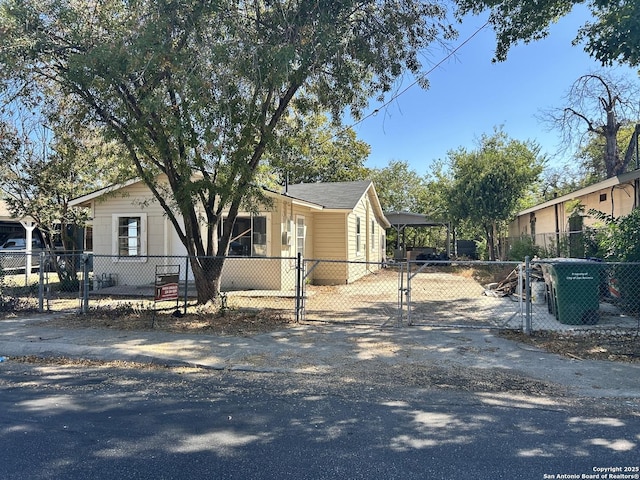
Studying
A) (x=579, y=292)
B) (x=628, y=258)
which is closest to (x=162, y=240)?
(x=579, y=292)

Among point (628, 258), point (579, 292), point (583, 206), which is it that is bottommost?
point (579, 292)

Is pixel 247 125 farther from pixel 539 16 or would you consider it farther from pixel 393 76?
pixel 539 16

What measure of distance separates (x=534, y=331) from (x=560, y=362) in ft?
5.33

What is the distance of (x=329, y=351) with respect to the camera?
254 inches

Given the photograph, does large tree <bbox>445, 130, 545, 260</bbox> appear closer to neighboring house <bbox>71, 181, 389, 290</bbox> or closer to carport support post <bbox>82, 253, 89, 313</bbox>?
neighboring house <bbox>71, 181, 389, 290</bbox>

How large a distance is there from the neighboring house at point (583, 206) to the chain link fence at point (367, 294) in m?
2.99

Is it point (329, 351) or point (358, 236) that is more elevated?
point (358, 236)

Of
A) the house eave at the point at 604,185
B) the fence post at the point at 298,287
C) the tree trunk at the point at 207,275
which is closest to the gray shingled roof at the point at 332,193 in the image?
the tree trunk at the point at 207,275

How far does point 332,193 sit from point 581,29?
34.3 feet

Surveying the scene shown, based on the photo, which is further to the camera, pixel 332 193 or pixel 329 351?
pixel 332 193

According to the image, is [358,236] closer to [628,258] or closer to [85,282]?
[628,258]

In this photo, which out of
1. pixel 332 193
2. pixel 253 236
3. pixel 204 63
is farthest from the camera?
pixel 332 193

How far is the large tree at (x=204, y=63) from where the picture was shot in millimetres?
6910

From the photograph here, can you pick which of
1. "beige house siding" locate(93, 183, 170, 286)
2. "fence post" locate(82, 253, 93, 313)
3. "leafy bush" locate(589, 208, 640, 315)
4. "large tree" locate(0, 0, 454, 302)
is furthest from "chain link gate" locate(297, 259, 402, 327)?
"beige house siding" locate(93, 183, 170, 286)
